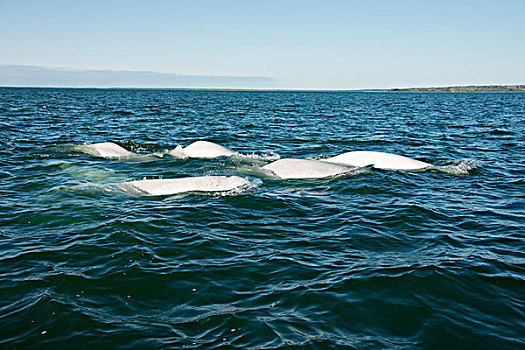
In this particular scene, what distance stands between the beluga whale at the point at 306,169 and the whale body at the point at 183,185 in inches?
75.1

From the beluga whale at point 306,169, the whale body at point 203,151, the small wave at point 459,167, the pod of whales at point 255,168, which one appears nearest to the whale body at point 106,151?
the pod of whales at point 255,168

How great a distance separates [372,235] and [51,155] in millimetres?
14708

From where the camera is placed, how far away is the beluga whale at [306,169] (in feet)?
44.0

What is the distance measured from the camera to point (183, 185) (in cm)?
1155

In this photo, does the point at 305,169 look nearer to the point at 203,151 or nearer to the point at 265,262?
the point at 203,151

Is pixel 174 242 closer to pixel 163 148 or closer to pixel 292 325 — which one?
pixel 292 325

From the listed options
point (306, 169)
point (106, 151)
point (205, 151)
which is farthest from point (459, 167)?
point (106, 151)

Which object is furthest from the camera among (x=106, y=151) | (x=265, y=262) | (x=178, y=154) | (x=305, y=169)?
(x=178, y=154)

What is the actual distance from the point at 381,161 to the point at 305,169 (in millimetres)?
3503

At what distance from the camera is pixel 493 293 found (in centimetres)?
600

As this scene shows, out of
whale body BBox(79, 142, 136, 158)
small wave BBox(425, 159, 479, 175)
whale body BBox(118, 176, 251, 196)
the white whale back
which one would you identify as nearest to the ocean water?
small wave BBox(425, 159, 479, 175)

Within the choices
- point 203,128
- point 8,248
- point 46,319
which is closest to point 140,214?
point 8,248

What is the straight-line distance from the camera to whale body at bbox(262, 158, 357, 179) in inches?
528

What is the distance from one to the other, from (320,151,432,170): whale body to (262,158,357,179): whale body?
1.31 metres
